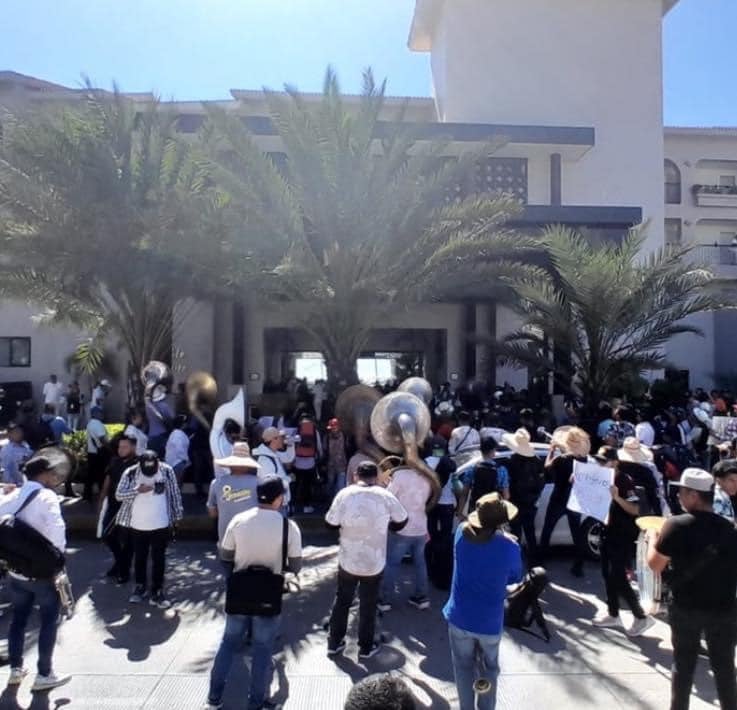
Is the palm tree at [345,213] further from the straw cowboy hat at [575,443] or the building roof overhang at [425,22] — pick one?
the building roof overhang at [425,22]

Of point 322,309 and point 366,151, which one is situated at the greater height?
point 366,151

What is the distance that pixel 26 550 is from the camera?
4.54 metres

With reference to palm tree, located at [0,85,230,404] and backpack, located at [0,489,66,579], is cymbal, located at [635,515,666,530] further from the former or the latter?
palm tree, located at [0,85,230,404]

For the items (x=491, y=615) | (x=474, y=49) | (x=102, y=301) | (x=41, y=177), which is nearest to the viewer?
(x=491, y=615)

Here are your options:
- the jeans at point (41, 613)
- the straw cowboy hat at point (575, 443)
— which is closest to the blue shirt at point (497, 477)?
the straw cowboy hat at point (575, 443)

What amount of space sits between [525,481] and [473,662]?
330cm

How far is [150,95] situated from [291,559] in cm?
948

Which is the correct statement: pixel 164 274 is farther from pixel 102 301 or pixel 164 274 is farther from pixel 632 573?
pixel 632 573

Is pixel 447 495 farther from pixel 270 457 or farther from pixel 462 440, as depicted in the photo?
pixel 270 457

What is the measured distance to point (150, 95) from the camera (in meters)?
11.6

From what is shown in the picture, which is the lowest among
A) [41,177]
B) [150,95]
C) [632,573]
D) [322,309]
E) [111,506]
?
[632,573]

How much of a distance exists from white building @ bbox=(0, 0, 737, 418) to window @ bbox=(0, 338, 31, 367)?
0.11 m

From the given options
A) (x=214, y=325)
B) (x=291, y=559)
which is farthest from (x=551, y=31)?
(x=291, y=559)

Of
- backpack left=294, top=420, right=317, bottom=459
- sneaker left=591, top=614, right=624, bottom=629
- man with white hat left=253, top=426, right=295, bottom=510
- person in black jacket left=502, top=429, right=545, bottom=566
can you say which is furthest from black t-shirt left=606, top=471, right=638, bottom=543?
backpack left=294, top=420, right=317, bottom=459
